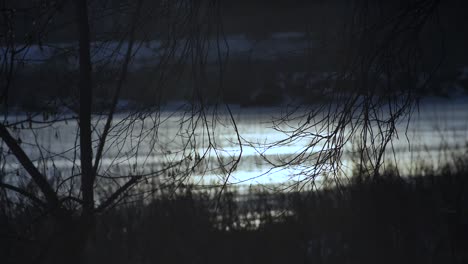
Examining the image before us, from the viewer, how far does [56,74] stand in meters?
4.99

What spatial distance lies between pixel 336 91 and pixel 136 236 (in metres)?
4.12

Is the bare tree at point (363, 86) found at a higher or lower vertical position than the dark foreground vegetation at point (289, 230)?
higher

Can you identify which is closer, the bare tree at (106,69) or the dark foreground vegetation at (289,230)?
the bare tree at (106,69)

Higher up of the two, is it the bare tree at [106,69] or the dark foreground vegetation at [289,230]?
the bare tree at [106,69]

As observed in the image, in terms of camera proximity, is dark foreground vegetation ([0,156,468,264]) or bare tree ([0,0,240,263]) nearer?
bare tree ([0,0,240,263])

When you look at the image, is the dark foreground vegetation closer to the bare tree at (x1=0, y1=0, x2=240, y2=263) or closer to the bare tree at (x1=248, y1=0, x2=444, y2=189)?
the bare tree at (x1=0, y1=0, x2=240, y2=263)

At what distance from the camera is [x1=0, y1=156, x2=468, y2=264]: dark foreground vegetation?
773 centimetres

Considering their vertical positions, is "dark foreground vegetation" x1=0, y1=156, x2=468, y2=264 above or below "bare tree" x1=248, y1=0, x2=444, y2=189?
below

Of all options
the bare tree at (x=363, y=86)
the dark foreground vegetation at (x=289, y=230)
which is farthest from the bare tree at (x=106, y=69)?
the dark foreground vegetation at (x=289, y=230)

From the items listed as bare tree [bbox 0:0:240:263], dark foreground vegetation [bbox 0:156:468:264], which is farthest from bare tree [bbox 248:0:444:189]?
dark foreground vegetation [bbox 0:156:468:264]

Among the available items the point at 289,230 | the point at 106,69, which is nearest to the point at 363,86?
the point at 106,69

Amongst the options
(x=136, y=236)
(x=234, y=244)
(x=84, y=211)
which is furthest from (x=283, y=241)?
(x=84, y=211)

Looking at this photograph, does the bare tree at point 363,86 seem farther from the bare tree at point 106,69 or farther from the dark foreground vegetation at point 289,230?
the dark foreground vegetation at point 289,230

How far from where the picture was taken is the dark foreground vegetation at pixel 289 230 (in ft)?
25.4
